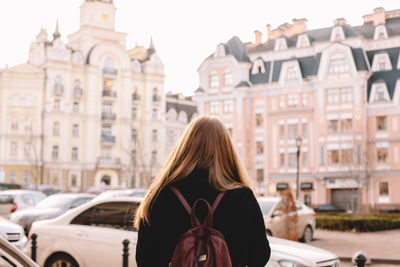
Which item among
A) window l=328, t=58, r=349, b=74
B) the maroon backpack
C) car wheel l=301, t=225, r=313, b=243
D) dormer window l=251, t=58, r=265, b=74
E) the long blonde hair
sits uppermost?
dormer window l=251, t=58, r=265, b=74

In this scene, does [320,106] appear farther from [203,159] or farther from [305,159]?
[203,159]

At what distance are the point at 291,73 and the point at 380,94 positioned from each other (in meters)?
8.45

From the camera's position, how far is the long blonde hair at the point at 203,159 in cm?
352

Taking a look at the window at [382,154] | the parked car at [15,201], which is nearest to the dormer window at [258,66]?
the window at [382,154]

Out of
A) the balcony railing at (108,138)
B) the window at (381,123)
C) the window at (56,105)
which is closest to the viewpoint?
the window at (381,123)

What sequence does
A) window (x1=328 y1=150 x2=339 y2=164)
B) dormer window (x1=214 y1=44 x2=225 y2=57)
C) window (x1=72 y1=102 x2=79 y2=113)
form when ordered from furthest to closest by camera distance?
window (x1=72 y1=102 x2=79 y2=113) → dormer window (x1=214 y1=44 x2=225 y2=57) → window (x1=328 y1=150 x2=339 y2=164)

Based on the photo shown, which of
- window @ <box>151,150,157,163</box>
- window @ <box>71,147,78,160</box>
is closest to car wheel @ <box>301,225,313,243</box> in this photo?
window @ <box>71,147,78,160</box>

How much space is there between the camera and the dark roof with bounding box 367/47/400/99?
5134 cm

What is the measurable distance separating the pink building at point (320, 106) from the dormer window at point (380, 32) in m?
0.09

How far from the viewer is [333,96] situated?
5269cm

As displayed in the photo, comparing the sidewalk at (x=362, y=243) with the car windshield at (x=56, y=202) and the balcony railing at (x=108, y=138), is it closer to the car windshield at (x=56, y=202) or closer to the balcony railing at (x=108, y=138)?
the car windshield at (x=56, y=202)

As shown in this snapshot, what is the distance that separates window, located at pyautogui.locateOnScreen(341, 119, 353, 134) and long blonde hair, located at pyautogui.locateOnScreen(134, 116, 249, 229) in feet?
164

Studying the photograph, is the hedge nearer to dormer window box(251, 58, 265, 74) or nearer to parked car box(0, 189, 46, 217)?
parked car box(0, 189, 46, 217)

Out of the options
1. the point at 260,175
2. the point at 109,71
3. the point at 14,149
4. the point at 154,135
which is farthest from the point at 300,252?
the point at 154,135
